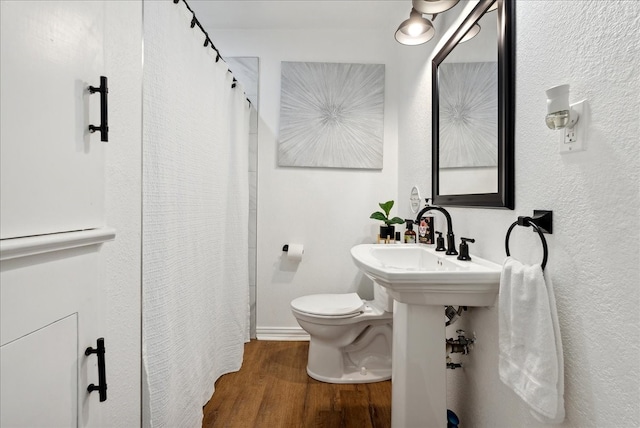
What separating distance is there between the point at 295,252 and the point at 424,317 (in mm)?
1464

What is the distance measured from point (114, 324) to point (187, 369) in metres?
0.55

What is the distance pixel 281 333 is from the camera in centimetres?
268

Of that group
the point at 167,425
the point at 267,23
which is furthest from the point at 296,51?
the point at 167,425

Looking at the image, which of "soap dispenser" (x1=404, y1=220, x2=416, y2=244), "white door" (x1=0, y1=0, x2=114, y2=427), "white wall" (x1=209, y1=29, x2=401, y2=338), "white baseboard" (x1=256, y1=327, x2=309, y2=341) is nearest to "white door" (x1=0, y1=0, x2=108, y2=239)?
"white door" (x1=0, y1=0, x2=114, y2=427)

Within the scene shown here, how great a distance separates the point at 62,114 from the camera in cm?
70

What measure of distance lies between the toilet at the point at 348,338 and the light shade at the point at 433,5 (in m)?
1.53

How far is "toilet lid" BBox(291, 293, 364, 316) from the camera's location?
1.99 metres

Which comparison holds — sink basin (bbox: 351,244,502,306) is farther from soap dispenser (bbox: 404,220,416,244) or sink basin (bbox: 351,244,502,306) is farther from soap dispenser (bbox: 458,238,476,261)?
soap dispenser (bbox: 404,220,416,244)

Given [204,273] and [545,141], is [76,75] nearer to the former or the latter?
[204,273]

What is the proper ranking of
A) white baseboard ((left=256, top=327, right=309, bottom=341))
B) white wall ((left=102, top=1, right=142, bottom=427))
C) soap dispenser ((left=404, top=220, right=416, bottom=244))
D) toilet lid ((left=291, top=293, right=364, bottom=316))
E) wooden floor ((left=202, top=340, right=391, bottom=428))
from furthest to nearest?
white baseboard ((left=256, top=327, right=309, bottom=341)) → soap dispenser ((left=404, top=220, right=416, bottom=244)) → toilet lid ((left=291, top=293, right=364, bottom=316)) → wooden floor ((left=202, top=340, right=391, bottom=428)) → white wall ((left=102, top=1, right=142, bottom=427))

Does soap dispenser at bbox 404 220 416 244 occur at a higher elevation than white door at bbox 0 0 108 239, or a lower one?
lower

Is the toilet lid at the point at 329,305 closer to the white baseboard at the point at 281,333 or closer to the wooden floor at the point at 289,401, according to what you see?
the wooden floor at the point at 289,401

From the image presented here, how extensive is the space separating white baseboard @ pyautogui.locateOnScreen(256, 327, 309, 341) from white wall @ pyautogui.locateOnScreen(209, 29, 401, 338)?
0.10 feet

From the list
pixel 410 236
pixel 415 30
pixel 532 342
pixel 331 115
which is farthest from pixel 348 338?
pixel 415 30
